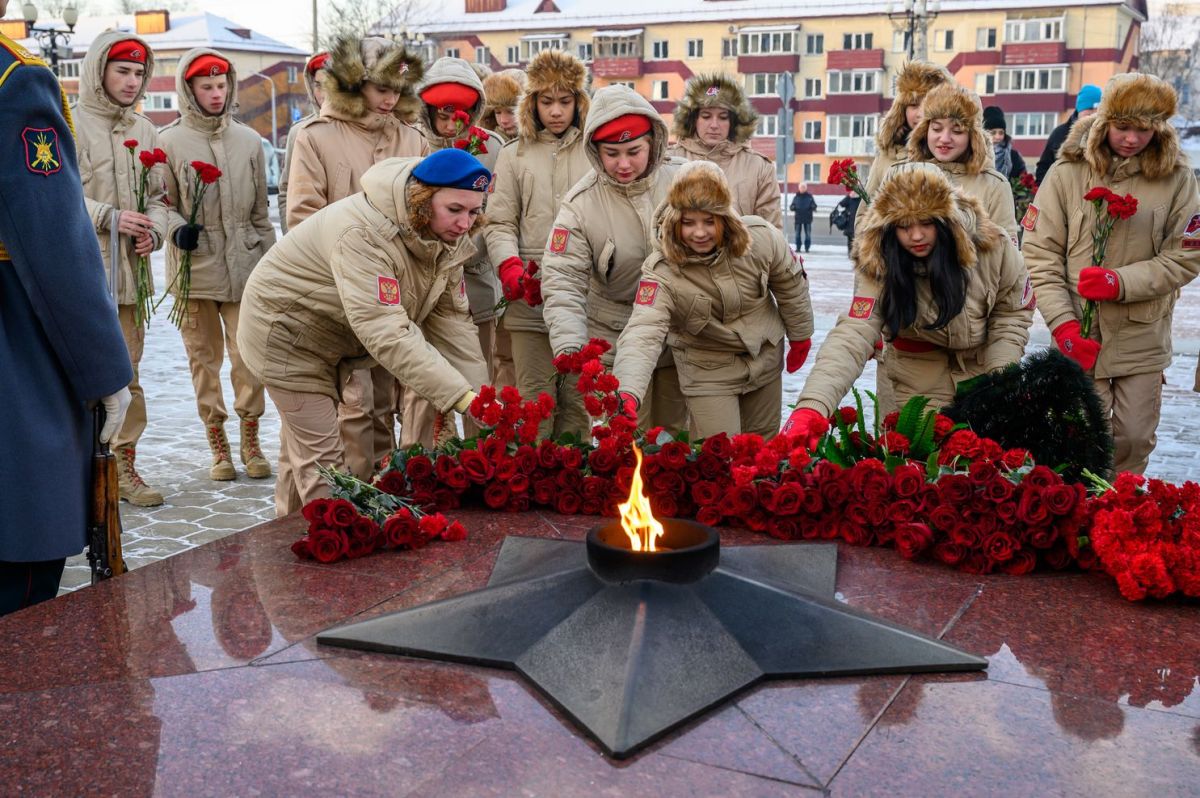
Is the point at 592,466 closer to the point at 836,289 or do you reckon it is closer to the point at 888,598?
the point at 888,598

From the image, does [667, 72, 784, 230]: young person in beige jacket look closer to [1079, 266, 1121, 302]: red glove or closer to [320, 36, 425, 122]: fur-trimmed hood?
[320, 36, 425, 122]: fur-trimmed hood

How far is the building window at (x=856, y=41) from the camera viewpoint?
5550cm

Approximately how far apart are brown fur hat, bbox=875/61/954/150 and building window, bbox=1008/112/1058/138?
50.4 metres

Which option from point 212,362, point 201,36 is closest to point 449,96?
point 212,362

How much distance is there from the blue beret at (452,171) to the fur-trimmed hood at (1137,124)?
287 cm

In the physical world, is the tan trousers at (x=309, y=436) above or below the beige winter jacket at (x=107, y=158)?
below

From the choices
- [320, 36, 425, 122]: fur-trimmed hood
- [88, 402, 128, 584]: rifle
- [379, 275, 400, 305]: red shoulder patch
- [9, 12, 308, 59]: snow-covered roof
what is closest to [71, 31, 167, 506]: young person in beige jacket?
[320, 36, 425, 122]: fur-trimmed hood

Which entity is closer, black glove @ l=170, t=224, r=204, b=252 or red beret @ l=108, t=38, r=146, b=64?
red beret @ l=108, t=38, r=146, b=64

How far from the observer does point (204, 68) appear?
6.76m

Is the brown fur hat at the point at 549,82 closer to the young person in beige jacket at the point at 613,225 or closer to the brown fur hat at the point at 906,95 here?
the young person in beige jacket at the point at 613,225

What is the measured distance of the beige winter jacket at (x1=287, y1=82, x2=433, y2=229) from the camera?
240 inches

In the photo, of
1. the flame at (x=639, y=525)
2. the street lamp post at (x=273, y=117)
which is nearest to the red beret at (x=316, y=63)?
the flame at (x=639, y=525)

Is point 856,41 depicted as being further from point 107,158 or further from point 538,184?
point 107,158

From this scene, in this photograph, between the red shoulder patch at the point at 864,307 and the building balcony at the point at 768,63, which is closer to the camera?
the red shoulder patch at the point at 864,307
